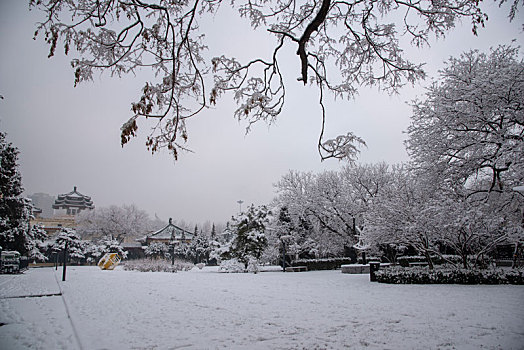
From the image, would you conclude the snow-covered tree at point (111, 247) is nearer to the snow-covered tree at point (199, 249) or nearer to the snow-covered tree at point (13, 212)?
the snow-covered tree at point (199, 249)

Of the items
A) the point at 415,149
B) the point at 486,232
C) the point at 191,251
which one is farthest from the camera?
the point at 191,251

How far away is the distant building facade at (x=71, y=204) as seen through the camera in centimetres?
6488

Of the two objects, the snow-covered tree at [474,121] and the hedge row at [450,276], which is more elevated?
the snow-covered tree at [474,121]

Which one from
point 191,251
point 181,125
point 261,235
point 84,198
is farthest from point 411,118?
point 84,198

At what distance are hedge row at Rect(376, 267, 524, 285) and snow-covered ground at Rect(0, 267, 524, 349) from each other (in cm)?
255

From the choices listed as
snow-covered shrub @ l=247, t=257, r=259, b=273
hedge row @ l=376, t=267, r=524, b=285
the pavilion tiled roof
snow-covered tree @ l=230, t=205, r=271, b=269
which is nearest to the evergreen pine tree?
snow-covered tree @ l=230, t=205, r=271, b=269

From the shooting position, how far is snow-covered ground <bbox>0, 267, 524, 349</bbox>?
161 inches

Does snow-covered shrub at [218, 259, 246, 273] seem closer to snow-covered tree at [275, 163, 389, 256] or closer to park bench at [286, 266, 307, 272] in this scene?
park bench at [286, 266, 307, 272]

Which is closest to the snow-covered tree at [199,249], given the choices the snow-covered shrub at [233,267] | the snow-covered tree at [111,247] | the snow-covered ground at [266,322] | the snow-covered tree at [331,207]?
the snow-covered tree at [111,247]

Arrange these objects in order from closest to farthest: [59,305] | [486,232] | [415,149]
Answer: [59,305]
[486,232]
[415,149]

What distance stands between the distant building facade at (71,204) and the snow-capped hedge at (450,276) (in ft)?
225

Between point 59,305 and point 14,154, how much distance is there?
17.1m

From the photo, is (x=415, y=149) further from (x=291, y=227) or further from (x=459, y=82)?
(x=291, y=227)

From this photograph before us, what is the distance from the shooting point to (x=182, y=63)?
4.39 meters
